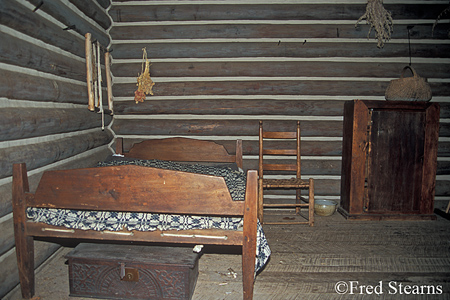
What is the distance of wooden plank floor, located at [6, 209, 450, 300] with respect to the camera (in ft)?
8.50

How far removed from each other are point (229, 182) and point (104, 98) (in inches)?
93.1

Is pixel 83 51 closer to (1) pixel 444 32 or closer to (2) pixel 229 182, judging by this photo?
(2) pixel 229 182

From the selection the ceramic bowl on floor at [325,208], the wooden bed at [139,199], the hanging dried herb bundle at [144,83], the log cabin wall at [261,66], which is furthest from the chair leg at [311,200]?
the hanging dried herb bundle at [144,83]

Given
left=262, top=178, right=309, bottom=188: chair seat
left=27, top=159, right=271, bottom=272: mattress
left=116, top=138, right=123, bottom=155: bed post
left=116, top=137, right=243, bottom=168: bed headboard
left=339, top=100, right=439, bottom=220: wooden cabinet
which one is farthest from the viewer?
left=116, top=138, right=123, bottom=155: bed post

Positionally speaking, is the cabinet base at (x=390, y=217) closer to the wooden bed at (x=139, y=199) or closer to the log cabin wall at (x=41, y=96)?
the wooden bed at (x=139, y=199)

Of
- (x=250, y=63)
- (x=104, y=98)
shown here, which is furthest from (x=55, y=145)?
(x=250, y=63)

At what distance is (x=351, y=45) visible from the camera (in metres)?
4.44

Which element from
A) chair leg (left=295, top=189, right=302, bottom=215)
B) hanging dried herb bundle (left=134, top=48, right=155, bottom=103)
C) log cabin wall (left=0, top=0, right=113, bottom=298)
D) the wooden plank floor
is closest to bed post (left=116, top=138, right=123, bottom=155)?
log cabin wall (left=0, top=0, right=113, bottom=298)

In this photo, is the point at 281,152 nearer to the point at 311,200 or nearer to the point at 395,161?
the point at 311,200

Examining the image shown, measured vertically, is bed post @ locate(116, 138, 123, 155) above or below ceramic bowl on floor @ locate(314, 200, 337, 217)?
above

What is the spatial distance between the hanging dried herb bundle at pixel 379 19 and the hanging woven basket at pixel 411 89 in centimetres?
65

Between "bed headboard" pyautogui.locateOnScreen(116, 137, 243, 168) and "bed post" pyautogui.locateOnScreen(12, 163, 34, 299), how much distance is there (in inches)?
83.7

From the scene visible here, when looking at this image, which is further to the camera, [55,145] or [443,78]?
[443,78]

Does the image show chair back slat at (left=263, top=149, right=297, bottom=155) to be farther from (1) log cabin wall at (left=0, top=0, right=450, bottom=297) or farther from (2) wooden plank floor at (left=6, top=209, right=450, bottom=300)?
(2) wooden plank floor at (left=6, top=209, right=450, bottom=300)
